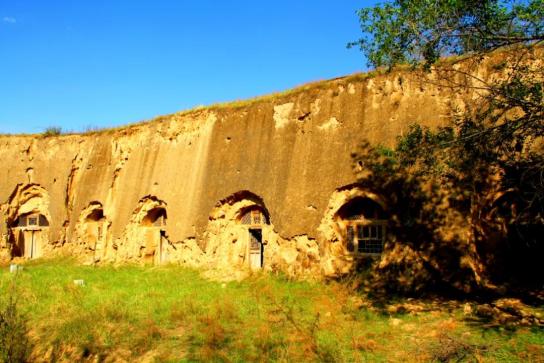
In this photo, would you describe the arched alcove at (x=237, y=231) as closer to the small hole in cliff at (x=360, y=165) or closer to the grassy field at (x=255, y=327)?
the grassy field at (x=255, y=327)

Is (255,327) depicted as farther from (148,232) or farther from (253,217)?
(148,232)

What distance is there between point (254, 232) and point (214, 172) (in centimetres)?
249

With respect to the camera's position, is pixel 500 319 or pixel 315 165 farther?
pixel 315 165

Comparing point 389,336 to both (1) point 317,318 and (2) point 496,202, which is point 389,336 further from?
(2) point 496,202

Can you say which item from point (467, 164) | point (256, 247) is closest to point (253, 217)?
point (256, 247)

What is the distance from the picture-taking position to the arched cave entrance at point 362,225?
1272 cm

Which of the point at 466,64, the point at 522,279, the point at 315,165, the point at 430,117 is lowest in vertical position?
the point at 522,279

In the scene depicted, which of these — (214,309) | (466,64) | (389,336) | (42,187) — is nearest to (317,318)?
(389,336)

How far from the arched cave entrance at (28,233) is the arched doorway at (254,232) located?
1095cm

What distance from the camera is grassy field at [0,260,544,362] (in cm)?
744

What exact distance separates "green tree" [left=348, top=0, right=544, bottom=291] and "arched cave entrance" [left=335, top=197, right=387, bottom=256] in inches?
34.5

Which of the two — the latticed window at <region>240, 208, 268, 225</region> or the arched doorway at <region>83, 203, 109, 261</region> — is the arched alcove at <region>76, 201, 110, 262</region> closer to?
the arched doorway at <region>83, 203, 109, 261</region>

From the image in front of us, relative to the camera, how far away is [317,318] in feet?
29.2

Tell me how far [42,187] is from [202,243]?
33.2ft
